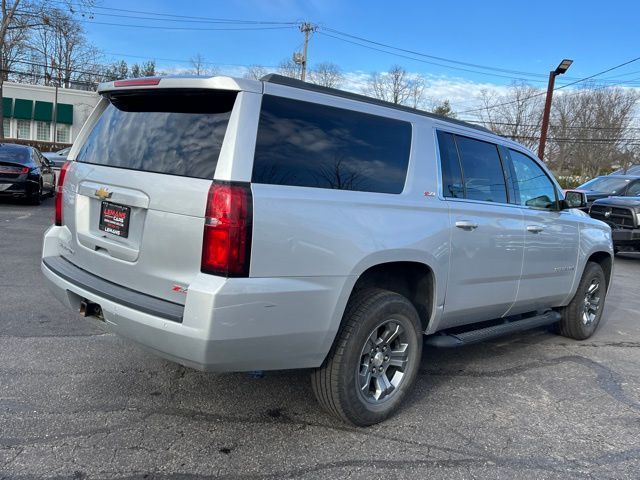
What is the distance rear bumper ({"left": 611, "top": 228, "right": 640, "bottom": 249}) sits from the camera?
1189 cm

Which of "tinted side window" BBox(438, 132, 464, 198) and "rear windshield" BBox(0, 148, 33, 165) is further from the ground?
"tinted side window" BBox(438, 132, 464, 198)

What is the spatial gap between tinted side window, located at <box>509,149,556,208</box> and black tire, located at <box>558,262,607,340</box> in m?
1.14

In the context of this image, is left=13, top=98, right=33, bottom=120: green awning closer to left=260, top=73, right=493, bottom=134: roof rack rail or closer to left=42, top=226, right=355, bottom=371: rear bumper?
left=42, top=226, right=355, bottom=371: rear bumper

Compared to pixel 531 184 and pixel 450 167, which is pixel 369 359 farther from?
pixel 531 184

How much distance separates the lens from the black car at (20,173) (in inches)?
520

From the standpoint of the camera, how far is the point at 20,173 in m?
13.4

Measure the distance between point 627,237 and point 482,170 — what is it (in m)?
9.30

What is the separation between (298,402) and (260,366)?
92 cm

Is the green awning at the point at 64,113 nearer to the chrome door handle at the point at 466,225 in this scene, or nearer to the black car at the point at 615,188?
the black car at the point at 615,188

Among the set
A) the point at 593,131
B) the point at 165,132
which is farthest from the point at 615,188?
the point at 593,131

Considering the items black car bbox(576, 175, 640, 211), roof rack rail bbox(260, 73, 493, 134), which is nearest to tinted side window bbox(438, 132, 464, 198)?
roof rack rail bbox(260, 73, 493, 134)

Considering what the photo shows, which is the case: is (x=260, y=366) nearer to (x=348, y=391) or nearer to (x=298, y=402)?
(x=348, y=391)

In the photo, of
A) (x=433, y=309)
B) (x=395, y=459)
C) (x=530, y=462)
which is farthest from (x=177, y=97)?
(x=530, y=462)

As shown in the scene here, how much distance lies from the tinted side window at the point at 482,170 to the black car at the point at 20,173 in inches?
489
